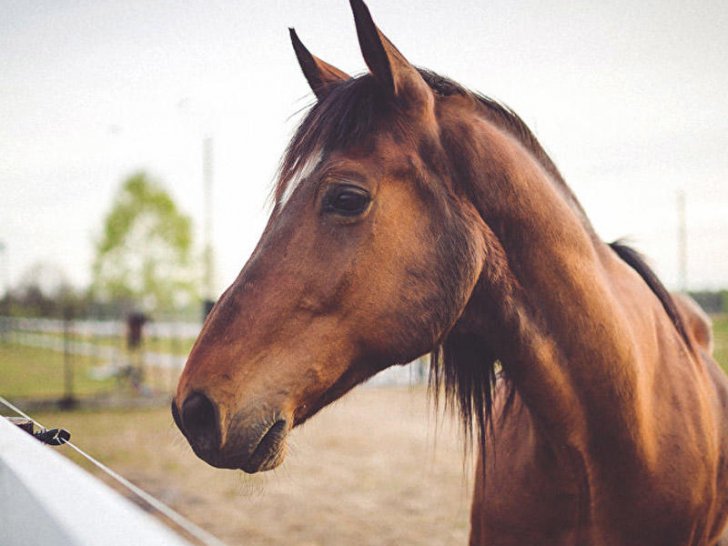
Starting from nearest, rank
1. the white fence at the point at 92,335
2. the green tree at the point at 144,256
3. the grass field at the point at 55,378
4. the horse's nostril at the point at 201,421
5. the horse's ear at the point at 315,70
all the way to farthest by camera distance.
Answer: the horse's nostril at the point at 201,421
the horse's ear at the point at 315,70
the grass field at the point at 55,378
the white fence at the point at 92,335
the green tree at the point at 144,256

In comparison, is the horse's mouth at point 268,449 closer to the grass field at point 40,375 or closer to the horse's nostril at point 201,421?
the horse's nostril at point 201,421

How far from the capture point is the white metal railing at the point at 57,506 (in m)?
0.83

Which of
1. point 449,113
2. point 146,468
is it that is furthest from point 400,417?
point 449,113

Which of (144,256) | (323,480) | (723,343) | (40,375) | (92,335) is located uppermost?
(144,256)

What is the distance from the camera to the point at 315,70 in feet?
6.43

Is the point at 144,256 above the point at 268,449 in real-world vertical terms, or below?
below

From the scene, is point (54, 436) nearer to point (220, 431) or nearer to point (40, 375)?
point (220, 431)

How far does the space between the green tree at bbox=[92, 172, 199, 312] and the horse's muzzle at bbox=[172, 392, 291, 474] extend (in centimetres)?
2341

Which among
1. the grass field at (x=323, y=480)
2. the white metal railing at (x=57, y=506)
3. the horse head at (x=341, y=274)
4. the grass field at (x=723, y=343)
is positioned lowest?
the grass field at (x=323, y=480)

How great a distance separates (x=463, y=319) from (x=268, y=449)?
66cm

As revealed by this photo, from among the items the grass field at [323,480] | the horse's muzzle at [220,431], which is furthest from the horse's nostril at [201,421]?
the grass field at [323,480]

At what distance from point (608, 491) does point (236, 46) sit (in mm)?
2774

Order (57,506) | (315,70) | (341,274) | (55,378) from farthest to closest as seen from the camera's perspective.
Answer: (55,378), (315,70), (341,274), (57,506)

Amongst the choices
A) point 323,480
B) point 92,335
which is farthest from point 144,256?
point 323,480
